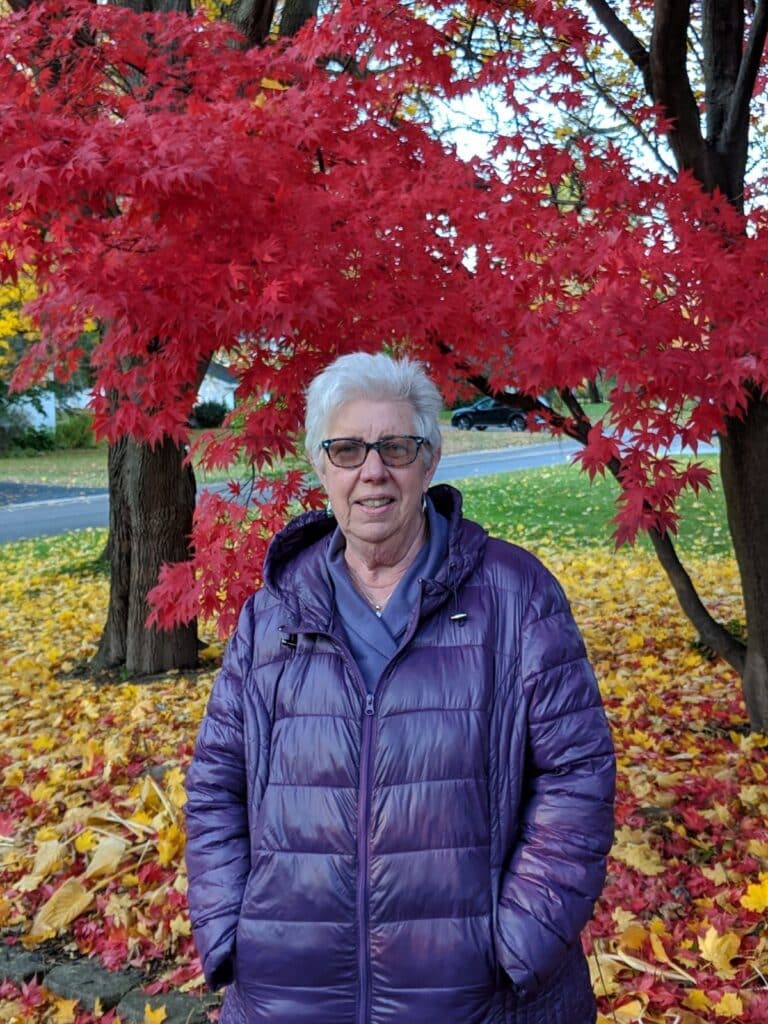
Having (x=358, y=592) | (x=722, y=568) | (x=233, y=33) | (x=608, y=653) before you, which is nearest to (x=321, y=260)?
(x=233, y=33)

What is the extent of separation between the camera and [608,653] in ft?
23.1

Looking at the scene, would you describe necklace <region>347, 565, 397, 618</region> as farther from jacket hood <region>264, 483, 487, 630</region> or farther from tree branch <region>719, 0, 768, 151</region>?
tree branch <region>719, 0, 768, 151</region>

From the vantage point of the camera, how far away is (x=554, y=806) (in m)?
1.70

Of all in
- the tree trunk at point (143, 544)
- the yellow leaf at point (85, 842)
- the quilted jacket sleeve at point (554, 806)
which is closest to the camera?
the quilted jacket sleeve at point (554, 806)

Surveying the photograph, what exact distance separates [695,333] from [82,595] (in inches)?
349

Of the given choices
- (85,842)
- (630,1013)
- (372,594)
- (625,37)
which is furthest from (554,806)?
(625,37)

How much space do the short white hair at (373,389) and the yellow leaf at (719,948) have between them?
6.97ft

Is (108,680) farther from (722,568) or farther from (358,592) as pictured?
(722,568)

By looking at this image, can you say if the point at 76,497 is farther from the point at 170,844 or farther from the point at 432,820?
the point at 432,820

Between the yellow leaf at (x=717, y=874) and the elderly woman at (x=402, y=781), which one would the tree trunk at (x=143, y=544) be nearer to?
the yellow leaf at (x=717, y=874)

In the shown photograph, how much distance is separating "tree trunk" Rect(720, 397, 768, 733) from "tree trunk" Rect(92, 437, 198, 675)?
12.8ft

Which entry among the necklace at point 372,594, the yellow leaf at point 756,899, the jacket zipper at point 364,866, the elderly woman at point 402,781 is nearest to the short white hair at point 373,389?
the elderly woman at point 402,781

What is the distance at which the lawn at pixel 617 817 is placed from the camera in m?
3.12

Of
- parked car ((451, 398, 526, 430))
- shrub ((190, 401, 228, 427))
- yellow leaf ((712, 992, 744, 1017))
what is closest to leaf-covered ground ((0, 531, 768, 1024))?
yellow leaf ((712, 992, 744, 1017))
